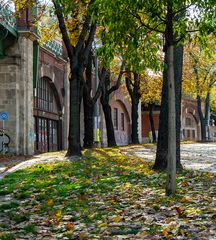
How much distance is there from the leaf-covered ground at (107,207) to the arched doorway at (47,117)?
58.7ft

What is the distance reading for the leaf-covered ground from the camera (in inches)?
227

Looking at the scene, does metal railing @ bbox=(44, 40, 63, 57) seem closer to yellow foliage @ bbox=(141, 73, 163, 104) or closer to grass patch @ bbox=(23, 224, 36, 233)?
yellow foliage @ bbox=(141, 73, 163, 104)

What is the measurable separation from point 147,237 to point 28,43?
67.9 ft

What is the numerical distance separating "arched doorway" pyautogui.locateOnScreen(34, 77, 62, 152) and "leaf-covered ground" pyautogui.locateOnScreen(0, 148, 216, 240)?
58.7 ft

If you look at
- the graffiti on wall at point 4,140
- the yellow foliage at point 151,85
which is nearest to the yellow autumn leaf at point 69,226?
the graffiti on wall at point 4,140

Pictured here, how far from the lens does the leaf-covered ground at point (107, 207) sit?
5759 millimetres

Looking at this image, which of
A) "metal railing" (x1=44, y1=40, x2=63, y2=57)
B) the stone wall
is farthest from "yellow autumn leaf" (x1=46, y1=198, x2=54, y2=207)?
"metal railing" (x1=44, y1=40, x2=63, y2=57)

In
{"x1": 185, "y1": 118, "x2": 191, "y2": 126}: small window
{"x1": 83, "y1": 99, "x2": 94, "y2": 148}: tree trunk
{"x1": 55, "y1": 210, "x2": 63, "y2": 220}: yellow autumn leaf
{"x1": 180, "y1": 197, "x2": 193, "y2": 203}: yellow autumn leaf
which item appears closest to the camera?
{"x1": 55, "y1": 210, "x2": 63, "y2": 220}: yellow autumn leaf

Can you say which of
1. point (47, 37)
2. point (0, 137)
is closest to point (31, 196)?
point (47, 37)

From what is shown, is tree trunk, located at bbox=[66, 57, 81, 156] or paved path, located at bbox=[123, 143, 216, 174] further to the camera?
tree trunk, located at bbox=[66, 57, 81, 156]

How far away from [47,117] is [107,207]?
78.8 ft

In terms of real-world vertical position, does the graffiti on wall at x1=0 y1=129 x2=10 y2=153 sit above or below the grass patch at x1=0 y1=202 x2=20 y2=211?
above

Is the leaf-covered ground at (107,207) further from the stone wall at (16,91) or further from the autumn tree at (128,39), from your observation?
the stone wall at (16,91)

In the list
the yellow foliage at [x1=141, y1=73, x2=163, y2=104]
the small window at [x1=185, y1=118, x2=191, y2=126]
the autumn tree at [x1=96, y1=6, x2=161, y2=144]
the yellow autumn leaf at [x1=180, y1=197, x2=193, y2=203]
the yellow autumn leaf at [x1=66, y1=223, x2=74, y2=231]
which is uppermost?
the yellow foliage at [x1=141, y1=73, x2=163, y2=104]
